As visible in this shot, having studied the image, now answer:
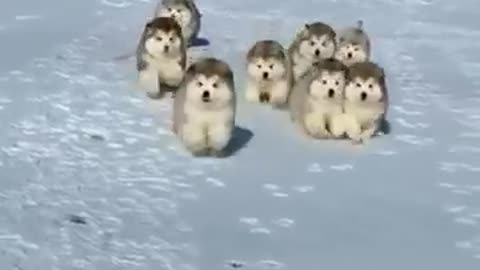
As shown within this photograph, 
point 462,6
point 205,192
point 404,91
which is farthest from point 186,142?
point 462,6

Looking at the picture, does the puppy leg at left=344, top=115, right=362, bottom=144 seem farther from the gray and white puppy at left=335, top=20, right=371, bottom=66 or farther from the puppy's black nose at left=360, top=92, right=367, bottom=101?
the gray and white puppy at left=335, top=20, right=371, bottom=66

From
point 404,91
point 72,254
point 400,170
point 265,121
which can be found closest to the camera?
point 72,254

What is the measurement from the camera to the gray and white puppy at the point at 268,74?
612cm

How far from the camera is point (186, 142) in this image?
562 centimetres

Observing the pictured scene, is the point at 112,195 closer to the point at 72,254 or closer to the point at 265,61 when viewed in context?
the point at 72,254

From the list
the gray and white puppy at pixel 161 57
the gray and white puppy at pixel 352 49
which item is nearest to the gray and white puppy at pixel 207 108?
the gray and white puppy at pixel 161 57

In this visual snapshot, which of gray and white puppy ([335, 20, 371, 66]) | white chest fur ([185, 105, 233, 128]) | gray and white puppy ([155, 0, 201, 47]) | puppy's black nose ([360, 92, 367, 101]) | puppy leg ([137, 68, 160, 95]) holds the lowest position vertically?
white chest fur ([185, 105, 233, 128])

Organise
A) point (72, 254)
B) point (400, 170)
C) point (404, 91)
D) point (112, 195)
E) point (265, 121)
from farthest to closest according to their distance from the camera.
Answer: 1. point (404, 91)
2. point (265, 121)
3. point (400, 170)
4. point (112, 195)
5. point (72, 254)

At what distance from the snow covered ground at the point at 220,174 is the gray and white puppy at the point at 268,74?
A: 0.28 ft

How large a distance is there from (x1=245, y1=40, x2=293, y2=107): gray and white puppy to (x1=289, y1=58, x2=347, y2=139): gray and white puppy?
0.24 meters

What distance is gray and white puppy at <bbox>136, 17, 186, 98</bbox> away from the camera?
241 inches

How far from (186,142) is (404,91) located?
139cm

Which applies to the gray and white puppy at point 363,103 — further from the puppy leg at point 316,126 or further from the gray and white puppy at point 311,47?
the gray and white puppy at point 311,47

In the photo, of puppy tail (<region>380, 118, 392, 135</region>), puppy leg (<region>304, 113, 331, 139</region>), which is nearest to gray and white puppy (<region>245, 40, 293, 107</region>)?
puppy leg (<region>304, 113, 331, 139</region>)
